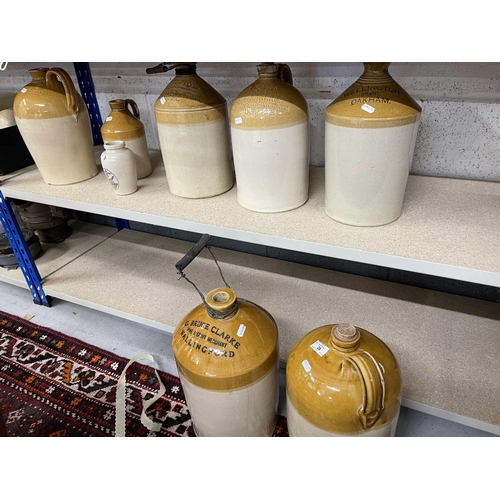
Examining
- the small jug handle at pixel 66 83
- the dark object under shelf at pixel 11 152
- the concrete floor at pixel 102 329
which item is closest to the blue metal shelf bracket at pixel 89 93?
the dark object under shelf at pixel 11 152

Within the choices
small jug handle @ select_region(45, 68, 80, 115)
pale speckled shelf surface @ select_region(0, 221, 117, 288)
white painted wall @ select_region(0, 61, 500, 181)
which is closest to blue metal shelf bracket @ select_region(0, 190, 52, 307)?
pale speckled shelf surface @ select_region(0, 221, 117, 288)

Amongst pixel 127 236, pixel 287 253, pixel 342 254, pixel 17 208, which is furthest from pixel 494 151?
pixel 17 208

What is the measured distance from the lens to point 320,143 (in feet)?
3.93

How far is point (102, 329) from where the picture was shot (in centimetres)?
146

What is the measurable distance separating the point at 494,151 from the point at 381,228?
18.9 inches

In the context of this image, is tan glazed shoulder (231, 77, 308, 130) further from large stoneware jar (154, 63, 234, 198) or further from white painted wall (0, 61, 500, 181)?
white painted wall (0, 61, 500, 181)

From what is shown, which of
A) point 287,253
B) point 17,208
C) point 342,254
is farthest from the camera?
point 17,208

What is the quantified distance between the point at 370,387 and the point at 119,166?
81cm

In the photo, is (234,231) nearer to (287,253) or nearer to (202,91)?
(202,91)

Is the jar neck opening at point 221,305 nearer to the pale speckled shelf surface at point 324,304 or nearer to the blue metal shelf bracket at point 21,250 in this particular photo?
the pale speckled shelf surface at point 324,304

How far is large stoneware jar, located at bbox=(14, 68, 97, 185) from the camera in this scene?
1.05 metres

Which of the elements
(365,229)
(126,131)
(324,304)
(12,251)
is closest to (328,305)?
(324,304)

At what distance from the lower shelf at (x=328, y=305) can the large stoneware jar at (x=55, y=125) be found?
0.42 metres

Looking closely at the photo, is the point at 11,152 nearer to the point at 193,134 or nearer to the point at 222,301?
the point at 193,134
